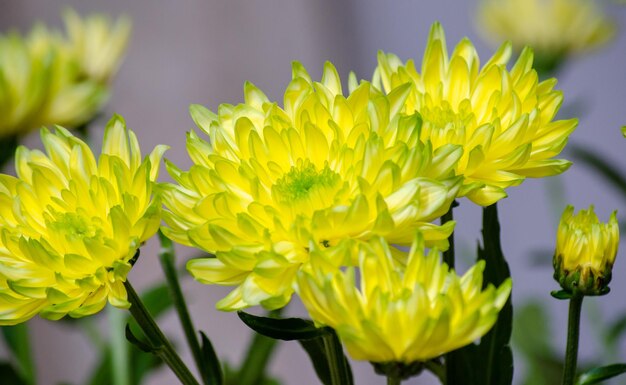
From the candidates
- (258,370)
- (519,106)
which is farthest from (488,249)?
(258,370)

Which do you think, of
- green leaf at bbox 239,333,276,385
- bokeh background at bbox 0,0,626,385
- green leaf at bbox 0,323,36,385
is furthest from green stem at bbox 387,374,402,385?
bokeh background at bbox 0,0,626,385

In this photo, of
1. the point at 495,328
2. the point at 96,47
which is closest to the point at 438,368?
the point at 495,328

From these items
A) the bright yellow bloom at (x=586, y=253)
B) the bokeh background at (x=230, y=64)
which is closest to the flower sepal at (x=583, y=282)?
the bright yellow bloom at (x=586, y=253)

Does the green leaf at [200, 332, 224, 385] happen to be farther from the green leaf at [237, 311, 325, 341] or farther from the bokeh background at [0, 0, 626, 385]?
the bokeh background at [0, 0, 626, 385]

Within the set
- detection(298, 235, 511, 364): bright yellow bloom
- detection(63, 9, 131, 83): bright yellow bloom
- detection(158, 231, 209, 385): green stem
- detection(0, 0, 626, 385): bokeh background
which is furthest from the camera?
detection(0, 0, 626, 385): bokeh background

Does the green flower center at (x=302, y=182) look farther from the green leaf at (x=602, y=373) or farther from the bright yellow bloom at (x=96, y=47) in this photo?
the bright yellow bloom at (x=96, y=47)

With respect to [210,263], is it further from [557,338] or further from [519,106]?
[557,338]
